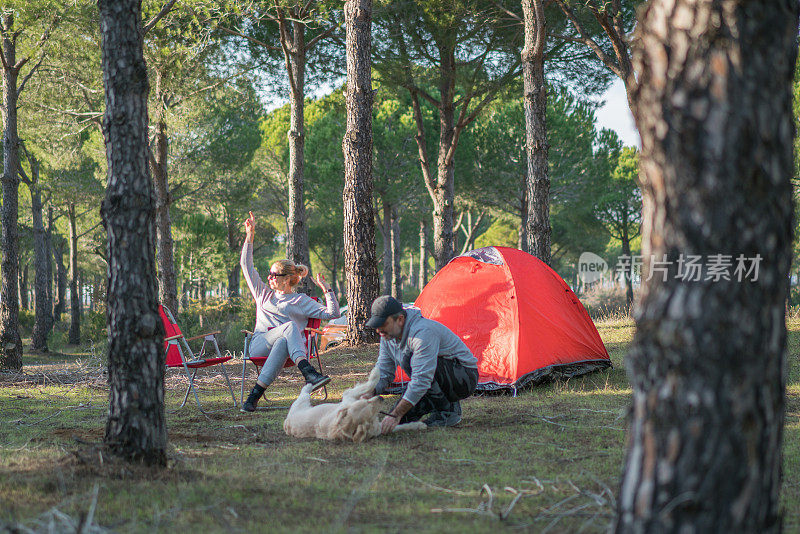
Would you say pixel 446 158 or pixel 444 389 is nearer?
pixel 444 389

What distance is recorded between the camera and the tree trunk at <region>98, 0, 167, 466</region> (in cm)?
320

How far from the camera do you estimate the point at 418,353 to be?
4.37m

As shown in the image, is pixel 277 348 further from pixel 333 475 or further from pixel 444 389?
pixel 333 475

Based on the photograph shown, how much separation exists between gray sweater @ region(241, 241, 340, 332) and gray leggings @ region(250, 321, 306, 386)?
184mm

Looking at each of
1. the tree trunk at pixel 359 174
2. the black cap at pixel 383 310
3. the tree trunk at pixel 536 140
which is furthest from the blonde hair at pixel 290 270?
the tree trunk at pixel 536 140

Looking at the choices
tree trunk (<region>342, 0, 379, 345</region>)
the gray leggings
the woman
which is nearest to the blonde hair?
the woman

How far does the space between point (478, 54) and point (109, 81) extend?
12.2 metres

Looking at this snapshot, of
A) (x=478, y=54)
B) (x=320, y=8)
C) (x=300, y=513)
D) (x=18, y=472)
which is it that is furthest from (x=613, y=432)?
(x=478, y=54)

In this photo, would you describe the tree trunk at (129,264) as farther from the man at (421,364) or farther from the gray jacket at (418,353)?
the gray jacket at (418,353)

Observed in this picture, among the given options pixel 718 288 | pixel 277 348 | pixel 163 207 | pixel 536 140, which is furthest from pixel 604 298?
pixel 718 288

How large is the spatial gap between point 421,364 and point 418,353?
0.25 feet

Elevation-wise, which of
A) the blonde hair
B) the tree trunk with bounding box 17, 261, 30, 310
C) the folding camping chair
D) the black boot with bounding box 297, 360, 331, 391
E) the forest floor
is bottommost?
the forest floor

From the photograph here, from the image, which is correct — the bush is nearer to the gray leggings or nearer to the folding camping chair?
the folding camping chair

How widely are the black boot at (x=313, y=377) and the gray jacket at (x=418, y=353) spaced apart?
2.38ft
